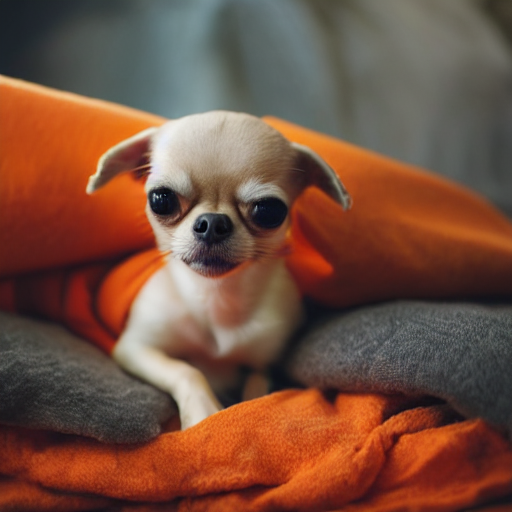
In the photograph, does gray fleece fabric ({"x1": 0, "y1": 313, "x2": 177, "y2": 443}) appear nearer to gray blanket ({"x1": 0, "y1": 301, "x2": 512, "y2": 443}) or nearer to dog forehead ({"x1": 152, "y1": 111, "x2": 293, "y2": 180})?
gray blanket ({"x1": 0, "y1": 301, "x2": 512, "y2": 443})

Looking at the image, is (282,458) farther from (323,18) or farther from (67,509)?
(323,18)

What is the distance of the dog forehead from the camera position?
2.93 ft

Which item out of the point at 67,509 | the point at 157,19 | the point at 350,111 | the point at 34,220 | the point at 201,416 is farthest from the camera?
the point at 350,111

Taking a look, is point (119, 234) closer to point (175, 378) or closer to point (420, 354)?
point (175, 378)

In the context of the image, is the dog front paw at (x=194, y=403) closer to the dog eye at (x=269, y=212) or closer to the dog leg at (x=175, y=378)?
the dog leg at (x=175, y=378)

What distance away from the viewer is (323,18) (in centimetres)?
155

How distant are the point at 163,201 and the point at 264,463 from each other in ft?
1.54

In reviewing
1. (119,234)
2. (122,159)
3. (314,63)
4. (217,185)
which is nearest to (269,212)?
(217,185)

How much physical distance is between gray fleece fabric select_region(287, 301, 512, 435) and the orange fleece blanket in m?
0.04

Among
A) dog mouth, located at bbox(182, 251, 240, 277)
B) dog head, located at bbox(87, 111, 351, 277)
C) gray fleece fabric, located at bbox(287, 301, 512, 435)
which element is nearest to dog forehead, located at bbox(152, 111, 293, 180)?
dog head, located at bbox(87, 111, 351, 277)

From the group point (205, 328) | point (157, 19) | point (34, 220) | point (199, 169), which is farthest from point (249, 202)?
point (157, 19)

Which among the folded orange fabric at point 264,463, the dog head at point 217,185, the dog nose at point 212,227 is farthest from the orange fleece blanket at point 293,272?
the dog nose at point 212,227

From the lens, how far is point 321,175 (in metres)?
1.04

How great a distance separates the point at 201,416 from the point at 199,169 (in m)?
0.44
